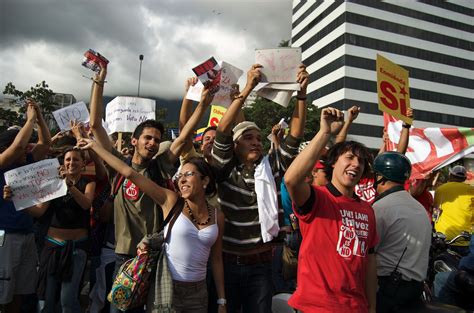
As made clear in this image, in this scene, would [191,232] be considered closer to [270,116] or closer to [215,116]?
[215,116]

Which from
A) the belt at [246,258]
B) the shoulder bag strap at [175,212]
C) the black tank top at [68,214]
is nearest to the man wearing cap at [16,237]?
the black tank top at [68,214]

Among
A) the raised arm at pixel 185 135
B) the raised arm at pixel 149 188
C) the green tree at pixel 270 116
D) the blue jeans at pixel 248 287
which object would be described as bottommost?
the blue jeans at pixel 248 287

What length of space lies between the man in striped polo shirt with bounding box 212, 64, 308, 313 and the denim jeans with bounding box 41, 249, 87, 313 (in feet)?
4.58

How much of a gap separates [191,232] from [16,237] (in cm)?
206

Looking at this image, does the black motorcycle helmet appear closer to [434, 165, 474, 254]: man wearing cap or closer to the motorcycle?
the motorcycle

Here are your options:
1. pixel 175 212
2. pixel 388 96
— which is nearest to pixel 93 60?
pixel 175 212

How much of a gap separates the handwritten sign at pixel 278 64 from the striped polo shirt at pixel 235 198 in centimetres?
65

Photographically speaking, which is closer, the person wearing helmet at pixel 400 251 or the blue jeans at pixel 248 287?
the person wearing helmet at pixel 400 251

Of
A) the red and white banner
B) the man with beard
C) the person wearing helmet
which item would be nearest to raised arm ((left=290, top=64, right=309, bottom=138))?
the man with beard

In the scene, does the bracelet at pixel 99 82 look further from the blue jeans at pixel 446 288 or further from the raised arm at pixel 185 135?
the blue jeans at pixel 446 288

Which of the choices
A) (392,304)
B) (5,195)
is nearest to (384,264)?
(392,304)

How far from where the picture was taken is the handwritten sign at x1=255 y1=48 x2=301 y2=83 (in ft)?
10.5

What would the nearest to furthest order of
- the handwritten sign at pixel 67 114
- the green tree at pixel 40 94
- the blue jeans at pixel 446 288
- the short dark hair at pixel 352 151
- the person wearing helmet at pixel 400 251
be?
the short dark hair at pixel 352 151
the person wearing helmet at pixel 400 251
the blue jeans at pixel 446 288
the handwritten sign at pixel 67 114
the green tree at pixel 40 94

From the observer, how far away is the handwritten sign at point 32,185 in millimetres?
3467
